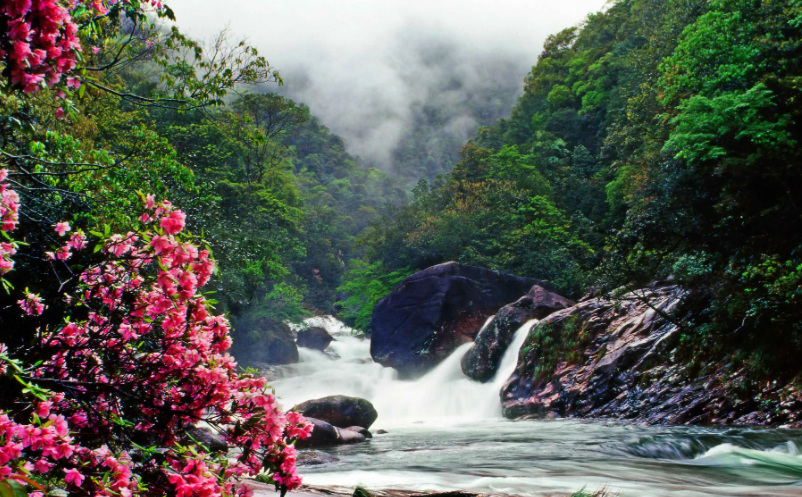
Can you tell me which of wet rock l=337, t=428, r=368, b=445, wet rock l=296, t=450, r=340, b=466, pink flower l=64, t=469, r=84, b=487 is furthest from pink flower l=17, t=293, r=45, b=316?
wet rock l=337, t=428, r=368, b=445

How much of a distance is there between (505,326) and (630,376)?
272 inches

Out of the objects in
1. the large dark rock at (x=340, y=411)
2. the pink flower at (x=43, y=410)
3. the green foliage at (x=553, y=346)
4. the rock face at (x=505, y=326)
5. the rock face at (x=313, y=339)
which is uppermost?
the rock face at (x=313, y=339)

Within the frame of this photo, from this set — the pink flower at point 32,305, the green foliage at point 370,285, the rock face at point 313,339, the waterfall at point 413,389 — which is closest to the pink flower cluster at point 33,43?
the pink flower at point 32,305

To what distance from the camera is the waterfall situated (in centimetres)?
1809

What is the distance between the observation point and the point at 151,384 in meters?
3.15

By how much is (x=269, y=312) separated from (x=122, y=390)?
91.8ft

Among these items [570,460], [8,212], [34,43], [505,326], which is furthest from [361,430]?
[34,43]

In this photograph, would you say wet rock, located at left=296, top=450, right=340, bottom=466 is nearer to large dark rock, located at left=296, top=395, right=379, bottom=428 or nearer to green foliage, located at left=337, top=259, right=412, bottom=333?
large dark rock, located at left=296, top=395, right=379, bottom=428

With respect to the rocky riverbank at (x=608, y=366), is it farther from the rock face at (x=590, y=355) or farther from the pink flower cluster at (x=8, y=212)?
the pink flower cluster at (x=8, y=212)

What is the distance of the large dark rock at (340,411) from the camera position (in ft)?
44.1

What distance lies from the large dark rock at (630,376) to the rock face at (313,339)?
23261mm

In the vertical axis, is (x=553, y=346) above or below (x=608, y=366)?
above

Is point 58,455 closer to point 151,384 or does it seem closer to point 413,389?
point 151,384

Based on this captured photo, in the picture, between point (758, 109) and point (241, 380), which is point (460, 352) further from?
point (241, 380)
